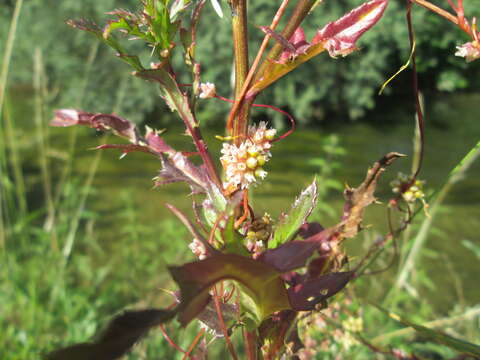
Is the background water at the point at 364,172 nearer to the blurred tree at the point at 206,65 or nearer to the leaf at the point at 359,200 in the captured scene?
the blurred tree at the point at 206,65

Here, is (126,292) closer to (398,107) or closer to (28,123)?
(28,123)

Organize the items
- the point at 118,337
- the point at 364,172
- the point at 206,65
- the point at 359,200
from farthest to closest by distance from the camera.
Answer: the point at 206,65
the point at 364,172
the point at 359,200
the point at 118,337

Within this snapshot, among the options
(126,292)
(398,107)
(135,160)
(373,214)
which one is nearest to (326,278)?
(126,292)

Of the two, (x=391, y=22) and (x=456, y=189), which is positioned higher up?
(x=391, y=22)

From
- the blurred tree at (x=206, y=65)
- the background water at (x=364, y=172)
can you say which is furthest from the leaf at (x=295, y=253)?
the blurred tree at (x=206, y=65)

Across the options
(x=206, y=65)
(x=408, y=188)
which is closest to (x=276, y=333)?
(x=408, y=188)

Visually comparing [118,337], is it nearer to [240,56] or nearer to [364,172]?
[240,56]
